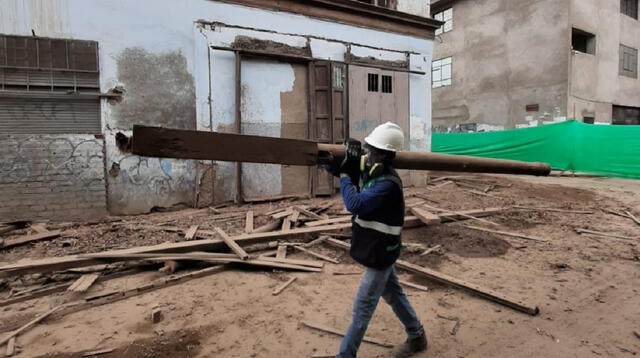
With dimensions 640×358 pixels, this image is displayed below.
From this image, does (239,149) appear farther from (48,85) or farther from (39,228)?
(48,85)

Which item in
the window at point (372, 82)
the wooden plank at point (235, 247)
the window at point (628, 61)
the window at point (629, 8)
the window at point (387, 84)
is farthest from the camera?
the window at point (629, 8)

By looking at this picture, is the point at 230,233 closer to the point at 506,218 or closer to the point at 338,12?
the point at 506,218

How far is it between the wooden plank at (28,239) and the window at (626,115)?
88.3 feet

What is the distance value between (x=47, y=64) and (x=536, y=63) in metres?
21.4

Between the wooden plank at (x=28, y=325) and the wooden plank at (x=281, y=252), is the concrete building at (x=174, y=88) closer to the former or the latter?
the wooden plank at (x=281, y=252)

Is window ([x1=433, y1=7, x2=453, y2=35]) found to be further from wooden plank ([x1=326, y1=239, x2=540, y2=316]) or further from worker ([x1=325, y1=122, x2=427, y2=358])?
worker ([x1=325, y1=122, x2=427, y2=358])

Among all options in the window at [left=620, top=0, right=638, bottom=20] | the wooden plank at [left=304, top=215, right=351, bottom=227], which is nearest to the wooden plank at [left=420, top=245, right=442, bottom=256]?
the wooden plank at [left=304, top=215, right=351, bottom=227]

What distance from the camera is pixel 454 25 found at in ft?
79.8

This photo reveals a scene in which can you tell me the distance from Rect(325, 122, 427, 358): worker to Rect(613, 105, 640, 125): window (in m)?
25.3

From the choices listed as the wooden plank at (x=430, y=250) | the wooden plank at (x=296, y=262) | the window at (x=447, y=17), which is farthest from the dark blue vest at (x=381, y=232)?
the window at (x=447, y=17)

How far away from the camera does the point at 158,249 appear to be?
16.9 ft

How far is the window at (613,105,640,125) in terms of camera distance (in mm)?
22062

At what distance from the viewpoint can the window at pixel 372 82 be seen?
34.9ft

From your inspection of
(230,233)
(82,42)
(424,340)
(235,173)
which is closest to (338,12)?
(235,173)
